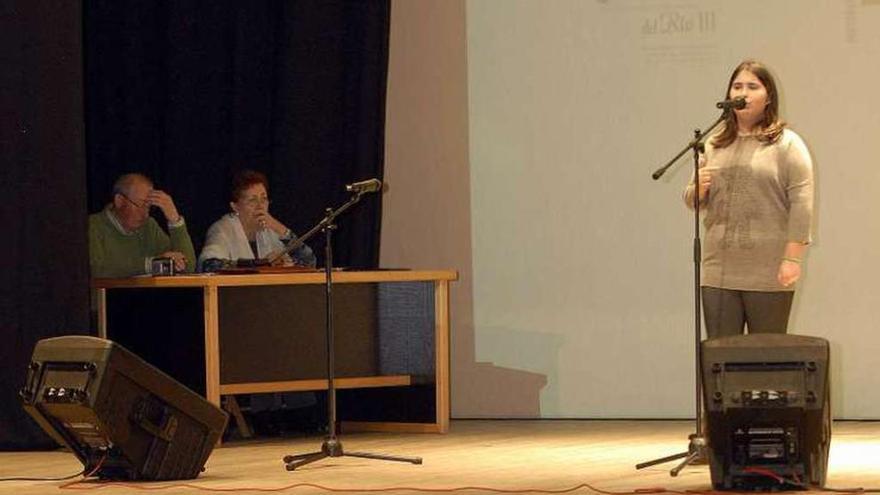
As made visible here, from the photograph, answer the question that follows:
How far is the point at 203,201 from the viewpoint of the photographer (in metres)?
8.37

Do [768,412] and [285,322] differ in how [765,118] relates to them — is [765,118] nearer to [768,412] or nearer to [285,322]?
[768,412]

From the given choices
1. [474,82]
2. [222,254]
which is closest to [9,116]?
[222,254]

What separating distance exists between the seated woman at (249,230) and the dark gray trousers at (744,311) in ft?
7.61

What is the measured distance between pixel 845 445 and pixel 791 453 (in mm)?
1862

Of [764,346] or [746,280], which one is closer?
[764,346]

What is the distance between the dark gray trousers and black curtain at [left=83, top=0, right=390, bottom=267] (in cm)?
261

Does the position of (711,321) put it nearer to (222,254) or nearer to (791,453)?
(791,453)

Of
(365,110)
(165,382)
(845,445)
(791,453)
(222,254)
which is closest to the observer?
(791,453)

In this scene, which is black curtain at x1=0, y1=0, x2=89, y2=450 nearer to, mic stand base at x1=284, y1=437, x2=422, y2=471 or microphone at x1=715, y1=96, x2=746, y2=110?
mic stand base at x1=284, y1=437, x2=422, y2=471

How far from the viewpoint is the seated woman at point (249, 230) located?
7.49 metres

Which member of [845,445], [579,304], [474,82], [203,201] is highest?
[474,82]

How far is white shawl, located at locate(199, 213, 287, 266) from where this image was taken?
744 cm

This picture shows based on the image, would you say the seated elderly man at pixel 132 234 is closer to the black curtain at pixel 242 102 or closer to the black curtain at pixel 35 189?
the black curtain at pixel 35 189

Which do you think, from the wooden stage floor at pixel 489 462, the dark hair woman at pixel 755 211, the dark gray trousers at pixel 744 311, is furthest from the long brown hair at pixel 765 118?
the wooden stage floor at pixel 489 462
